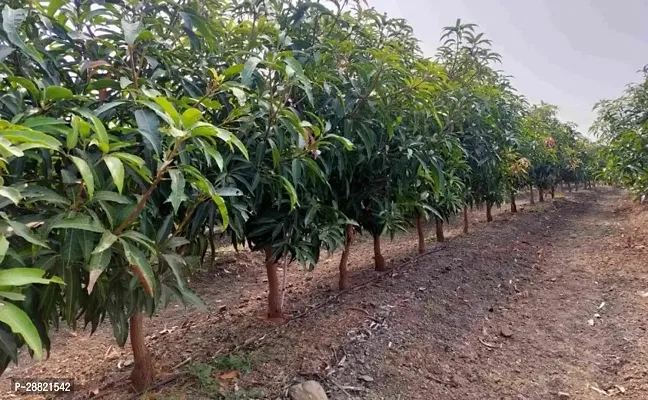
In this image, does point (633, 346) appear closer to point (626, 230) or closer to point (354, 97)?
point (354, 97)

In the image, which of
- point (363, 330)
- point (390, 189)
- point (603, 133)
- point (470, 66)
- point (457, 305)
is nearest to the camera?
point (363, 330)

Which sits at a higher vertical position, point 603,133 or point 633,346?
point 603,133

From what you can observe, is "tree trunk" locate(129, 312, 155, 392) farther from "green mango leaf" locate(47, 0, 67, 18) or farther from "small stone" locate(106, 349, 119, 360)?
"green mango leaf" locate(47, 0, 67, 18)

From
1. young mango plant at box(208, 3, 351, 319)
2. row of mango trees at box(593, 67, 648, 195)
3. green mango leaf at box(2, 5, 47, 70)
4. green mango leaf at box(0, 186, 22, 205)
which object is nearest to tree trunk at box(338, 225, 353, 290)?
young mango plant at box(208, 3, 351, 319)

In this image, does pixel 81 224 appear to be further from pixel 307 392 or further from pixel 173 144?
pixel 307 392

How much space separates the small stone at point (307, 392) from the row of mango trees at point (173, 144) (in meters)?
0.67

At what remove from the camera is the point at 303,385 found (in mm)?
1873

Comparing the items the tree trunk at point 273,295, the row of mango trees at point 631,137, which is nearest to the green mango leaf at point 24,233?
the tree trunk at point 273,295

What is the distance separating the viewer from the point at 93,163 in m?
1.12

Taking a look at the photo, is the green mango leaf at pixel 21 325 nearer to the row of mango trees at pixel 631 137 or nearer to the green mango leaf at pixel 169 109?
the green mango leaf at pixel 169 109

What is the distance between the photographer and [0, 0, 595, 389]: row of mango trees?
3.34 feet

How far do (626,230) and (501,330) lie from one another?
5.51 m

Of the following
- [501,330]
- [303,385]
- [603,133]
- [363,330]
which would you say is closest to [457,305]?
[501,330]

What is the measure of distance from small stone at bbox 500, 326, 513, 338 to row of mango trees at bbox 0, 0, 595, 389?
1.11 m
